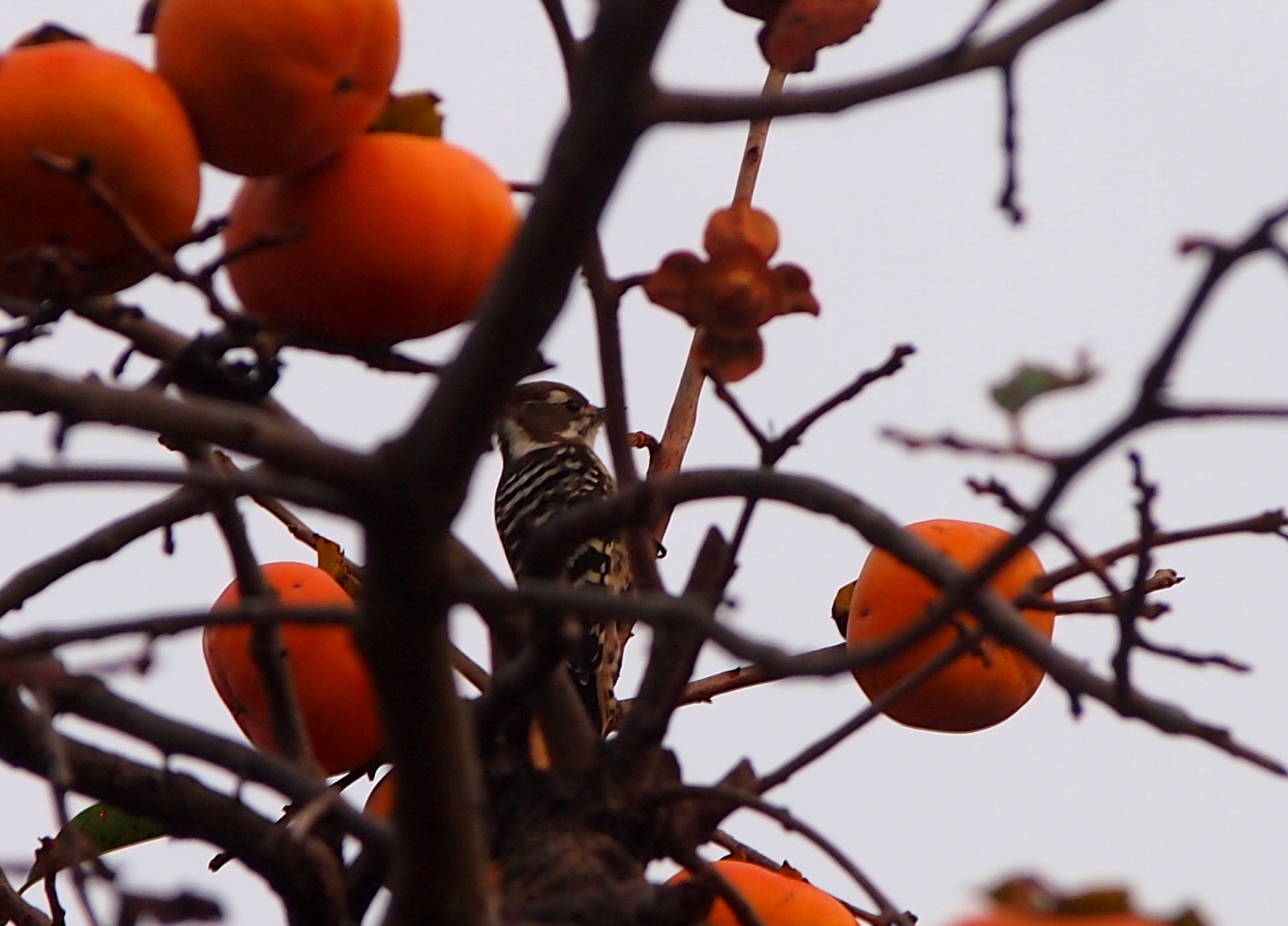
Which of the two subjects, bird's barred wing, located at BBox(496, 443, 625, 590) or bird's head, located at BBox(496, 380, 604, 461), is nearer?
bird's barred wing, located at BBox(496, 443, 625, 590)

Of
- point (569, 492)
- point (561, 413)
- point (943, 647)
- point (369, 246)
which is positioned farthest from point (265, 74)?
point (561, 413)

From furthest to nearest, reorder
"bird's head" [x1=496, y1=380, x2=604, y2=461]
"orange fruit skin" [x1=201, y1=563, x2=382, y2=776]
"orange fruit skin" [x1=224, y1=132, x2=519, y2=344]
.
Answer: "bird's head" [x1=496, y1=380, x2=604, y2=461]
"orange fruit skin" [x1=201, y1=563, x2=382, y2=776]
"orange fruit skin" [x1=224, y1=132, x2=519, y2=344]

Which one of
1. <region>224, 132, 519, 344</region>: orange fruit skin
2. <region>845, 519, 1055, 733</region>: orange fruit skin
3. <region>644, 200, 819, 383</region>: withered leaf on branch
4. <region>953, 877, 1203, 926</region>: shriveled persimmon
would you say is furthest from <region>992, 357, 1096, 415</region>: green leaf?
<region>845, 519, 1055, 733</region>: orange fruit skin

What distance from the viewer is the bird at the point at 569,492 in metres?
3.55

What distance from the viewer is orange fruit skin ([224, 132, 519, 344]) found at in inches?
55.7

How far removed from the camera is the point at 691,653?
1540 mm

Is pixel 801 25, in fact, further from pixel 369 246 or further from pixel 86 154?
pixel 86 154

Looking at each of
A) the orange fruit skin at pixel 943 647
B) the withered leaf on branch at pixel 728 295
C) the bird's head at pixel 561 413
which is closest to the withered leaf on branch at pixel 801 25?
the withered leaf on branch at pixel 728 295

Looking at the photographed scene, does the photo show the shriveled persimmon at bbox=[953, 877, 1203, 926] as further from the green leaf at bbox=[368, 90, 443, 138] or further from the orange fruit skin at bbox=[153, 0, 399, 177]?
the green leaf at bbox=[368, 90, 443, 138]

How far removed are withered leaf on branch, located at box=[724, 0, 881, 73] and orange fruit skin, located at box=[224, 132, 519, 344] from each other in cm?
31

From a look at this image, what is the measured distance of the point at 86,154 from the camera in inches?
49.7

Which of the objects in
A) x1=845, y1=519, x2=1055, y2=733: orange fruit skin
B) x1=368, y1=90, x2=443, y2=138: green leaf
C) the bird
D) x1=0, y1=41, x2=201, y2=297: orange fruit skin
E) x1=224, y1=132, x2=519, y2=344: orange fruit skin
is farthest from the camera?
the bird

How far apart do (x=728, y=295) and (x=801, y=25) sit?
0.93ft

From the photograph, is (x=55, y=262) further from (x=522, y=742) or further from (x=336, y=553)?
(x=336, y=553)
